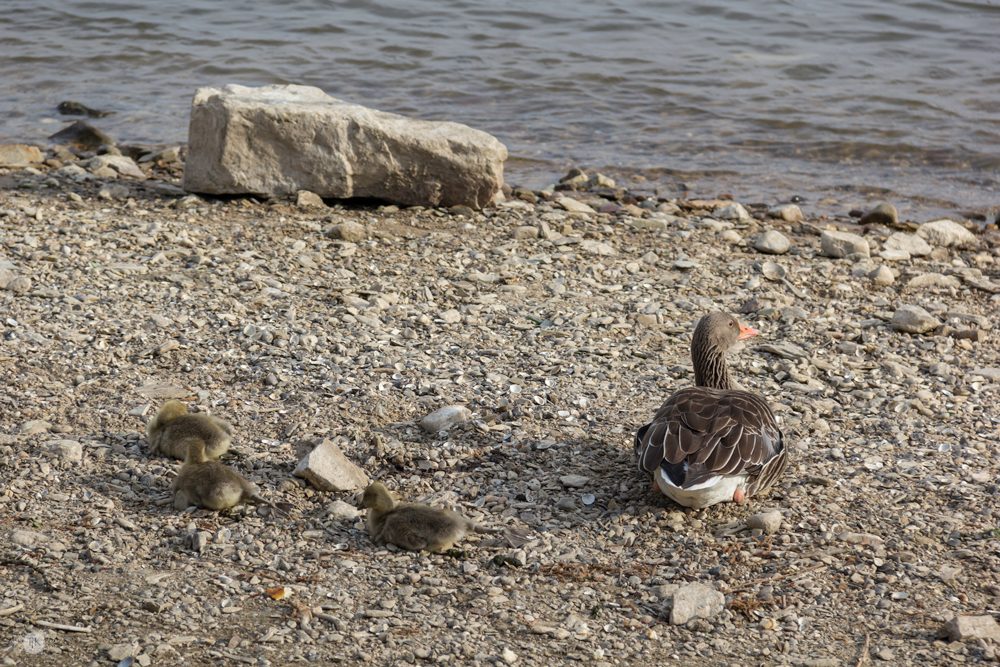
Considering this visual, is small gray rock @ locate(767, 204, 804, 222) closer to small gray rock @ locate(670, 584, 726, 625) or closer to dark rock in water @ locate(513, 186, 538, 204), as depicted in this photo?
dark rock in water @ locate(513, 186, 538, 204)

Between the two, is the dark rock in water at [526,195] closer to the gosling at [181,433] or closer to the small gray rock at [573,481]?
the small gray rock at [573,481]

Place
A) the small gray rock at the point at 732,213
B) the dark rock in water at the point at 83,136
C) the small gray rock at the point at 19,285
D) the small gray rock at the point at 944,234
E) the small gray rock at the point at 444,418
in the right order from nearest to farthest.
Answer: the small gray rock at the point at 444,418 → the small gray rock at the point at 19,285 → the small gray rock at the point at 944,234 → the small gray rock at the point at 732,213 → the dark rock in water at the point at 83,136

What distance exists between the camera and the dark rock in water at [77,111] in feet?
46.3

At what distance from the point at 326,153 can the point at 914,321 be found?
549 cm

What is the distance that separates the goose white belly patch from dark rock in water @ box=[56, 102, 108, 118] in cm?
1249

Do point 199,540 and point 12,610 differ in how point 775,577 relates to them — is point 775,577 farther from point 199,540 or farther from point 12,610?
point 12,610

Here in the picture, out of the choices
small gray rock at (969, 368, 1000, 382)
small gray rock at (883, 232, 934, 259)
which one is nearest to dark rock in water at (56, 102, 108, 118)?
small gray rock at (883, 232, 934, 259)

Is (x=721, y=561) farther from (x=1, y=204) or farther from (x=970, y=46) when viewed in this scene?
(x=970, y=46)

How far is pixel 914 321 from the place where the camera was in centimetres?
700

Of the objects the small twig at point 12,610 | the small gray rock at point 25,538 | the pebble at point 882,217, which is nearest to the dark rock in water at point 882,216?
the pebble at point 882,217

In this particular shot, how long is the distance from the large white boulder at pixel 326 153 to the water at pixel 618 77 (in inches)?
99.0

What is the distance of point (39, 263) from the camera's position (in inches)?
283

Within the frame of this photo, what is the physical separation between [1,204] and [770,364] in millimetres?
6954

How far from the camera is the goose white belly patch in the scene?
14.4 feet
